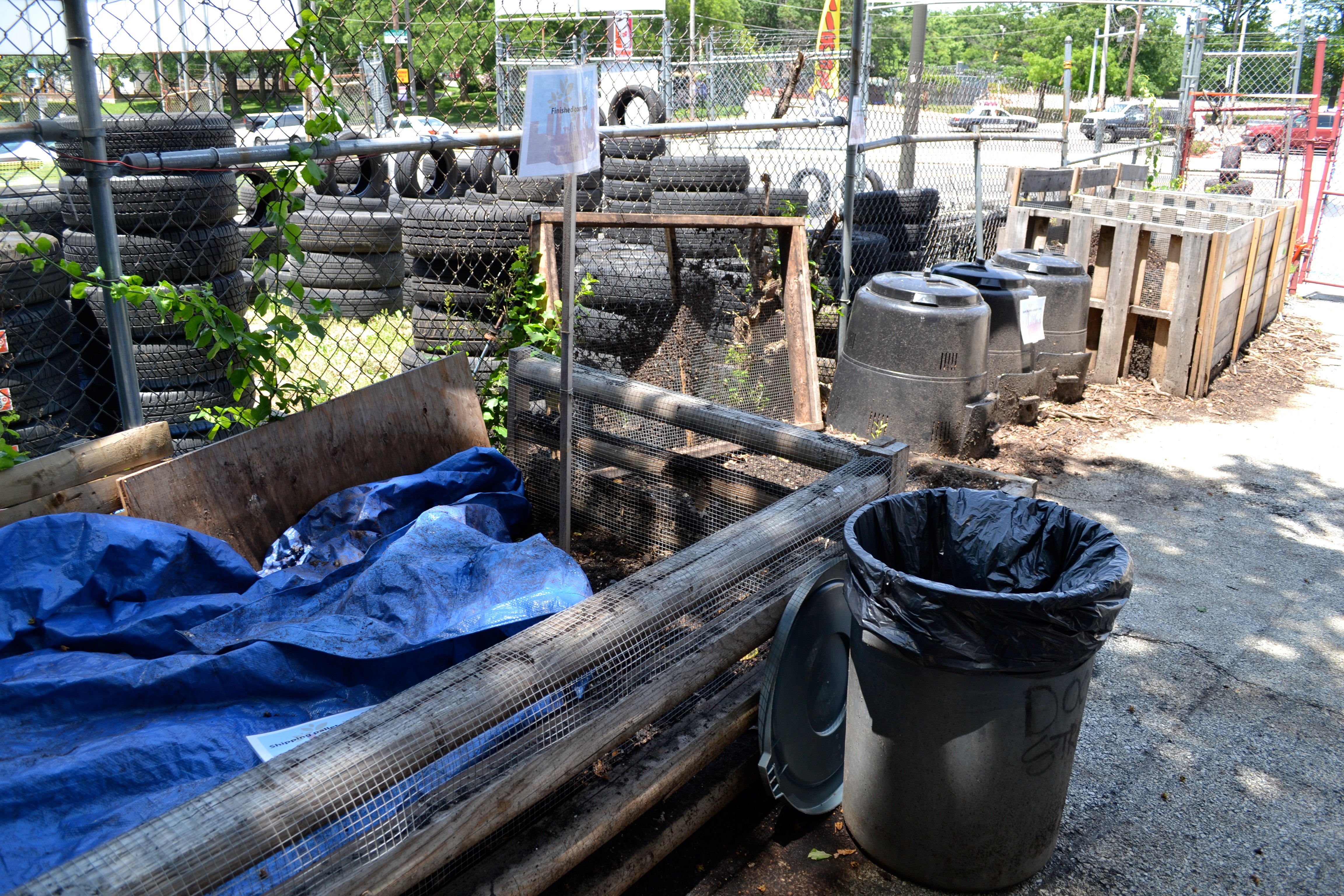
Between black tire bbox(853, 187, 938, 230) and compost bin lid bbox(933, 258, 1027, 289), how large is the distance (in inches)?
54.4

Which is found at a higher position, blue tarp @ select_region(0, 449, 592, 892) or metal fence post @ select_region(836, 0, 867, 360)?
metal fence post @ select_region(836, 0, 867, 360)

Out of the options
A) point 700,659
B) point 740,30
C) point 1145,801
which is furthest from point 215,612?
point 740,30

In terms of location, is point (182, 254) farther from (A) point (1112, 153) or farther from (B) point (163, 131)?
(A) point (1112, 153)

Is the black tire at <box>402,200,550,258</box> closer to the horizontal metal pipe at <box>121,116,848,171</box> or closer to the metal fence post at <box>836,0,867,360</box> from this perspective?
the horizontal metal pipe at <box>121,116,848,171</box>

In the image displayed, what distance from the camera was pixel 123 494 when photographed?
111 inches

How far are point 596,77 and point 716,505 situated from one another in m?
1.48

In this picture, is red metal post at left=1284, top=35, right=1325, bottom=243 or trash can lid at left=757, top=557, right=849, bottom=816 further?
red metal post at left=1284, top=35, right=1325, bottom=243

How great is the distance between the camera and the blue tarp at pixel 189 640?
1.92 metres

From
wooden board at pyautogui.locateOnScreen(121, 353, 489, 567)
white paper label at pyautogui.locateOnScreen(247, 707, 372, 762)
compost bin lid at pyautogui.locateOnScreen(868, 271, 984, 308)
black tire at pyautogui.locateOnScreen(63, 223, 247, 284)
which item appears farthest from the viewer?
compost bin lid at pyautogui.locateOnScreen(868, 271, 984, 308)

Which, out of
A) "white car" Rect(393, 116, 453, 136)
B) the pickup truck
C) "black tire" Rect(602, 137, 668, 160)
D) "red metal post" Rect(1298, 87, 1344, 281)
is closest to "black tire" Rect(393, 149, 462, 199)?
"white car" Rect(393, 116, 453, 136)

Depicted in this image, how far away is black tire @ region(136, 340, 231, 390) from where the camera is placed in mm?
4086

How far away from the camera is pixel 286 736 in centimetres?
213

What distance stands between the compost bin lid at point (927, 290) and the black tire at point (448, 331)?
7.00ft

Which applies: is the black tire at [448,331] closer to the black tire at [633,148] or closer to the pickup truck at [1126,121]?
the black tire at [633,148]
